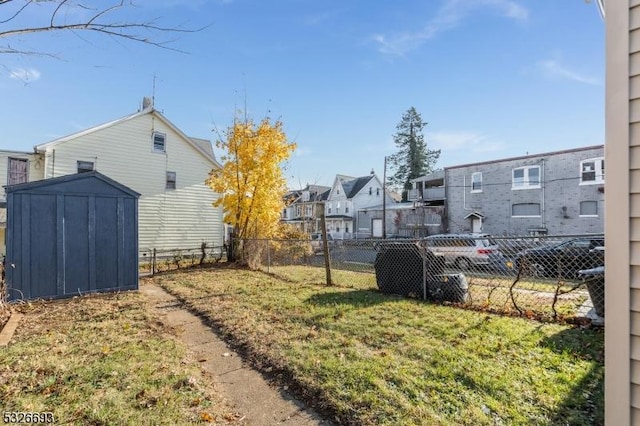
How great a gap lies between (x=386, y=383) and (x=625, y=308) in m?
2.05

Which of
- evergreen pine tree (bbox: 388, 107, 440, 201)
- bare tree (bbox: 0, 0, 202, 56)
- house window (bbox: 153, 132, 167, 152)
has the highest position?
evergreen pine tree (bbox: 388, 107, 440, 201)

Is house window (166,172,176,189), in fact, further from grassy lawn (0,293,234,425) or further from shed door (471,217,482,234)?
shed door (471,217,482,234)

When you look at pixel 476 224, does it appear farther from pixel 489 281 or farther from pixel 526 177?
pixel 489 281

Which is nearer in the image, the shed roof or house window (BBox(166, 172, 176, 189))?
the shed roof

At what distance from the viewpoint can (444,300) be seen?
21.0 feet

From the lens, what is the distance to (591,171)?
68.8ft

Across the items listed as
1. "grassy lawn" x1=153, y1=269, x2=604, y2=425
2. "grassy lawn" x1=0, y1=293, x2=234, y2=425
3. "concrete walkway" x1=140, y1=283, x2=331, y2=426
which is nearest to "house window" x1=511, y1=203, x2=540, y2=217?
"grassy lawn" x1=153, y1=269, x2=604, y2=425

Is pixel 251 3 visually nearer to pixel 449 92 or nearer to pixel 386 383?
pixel 386 383

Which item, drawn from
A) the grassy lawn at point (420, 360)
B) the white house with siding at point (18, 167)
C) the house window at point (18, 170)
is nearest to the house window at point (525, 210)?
the grassy lawn at point (420, 360)

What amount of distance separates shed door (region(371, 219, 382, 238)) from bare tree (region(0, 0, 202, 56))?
31.6 meters

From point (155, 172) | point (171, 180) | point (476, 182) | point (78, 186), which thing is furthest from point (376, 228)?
point (78, 186)

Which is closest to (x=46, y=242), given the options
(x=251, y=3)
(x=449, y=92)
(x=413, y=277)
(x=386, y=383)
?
(x=251, y=3)

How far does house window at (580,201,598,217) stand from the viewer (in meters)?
20.7

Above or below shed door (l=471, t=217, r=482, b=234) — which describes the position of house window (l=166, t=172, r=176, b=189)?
above
